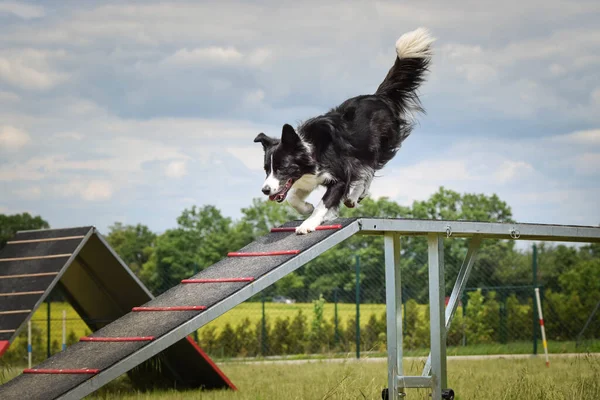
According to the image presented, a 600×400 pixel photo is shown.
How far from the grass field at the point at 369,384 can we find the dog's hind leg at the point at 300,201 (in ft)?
3.82

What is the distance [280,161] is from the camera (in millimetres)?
4855

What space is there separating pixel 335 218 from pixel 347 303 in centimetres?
1143

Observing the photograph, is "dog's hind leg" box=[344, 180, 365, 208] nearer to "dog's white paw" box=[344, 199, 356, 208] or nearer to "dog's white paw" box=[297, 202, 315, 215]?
"dog's white paw" box=[344, 199, 356, 208]

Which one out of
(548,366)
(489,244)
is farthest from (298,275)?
(548,366)

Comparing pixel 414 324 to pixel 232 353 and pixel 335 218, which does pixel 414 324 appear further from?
pixel 335 218

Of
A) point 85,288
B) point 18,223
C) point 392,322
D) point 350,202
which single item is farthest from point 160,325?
point 18,223

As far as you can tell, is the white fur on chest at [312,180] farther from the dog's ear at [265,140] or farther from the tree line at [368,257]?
the tree line at [368,257]

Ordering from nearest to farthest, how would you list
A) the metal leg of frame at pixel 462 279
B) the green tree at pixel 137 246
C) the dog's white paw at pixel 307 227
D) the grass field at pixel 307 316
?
the dog's white paw at pixel 307 227 → the metal leg of frame at pixel 462 279 → the grass field at pixel 307 316 → the green tree at pixel 137 246

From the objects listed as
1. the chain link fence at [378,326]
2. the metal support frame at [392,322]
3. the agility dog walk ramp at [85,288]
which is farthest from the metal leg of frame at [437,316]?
the chain link fence at [378,326]

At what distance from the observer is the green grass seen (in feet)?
19.4

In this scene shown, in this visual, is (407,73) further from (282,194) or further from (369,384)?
(369,384)

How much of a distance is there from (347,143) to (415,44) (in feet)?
3.77

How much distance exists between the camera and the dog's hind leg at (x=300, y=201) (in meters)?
5.22

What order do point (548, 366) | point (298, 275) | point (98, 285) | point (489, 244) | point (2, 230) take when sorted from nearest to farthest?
point (98, 285), point (548, 366), point (298, 275), point (489, 244), point (2, 230)
